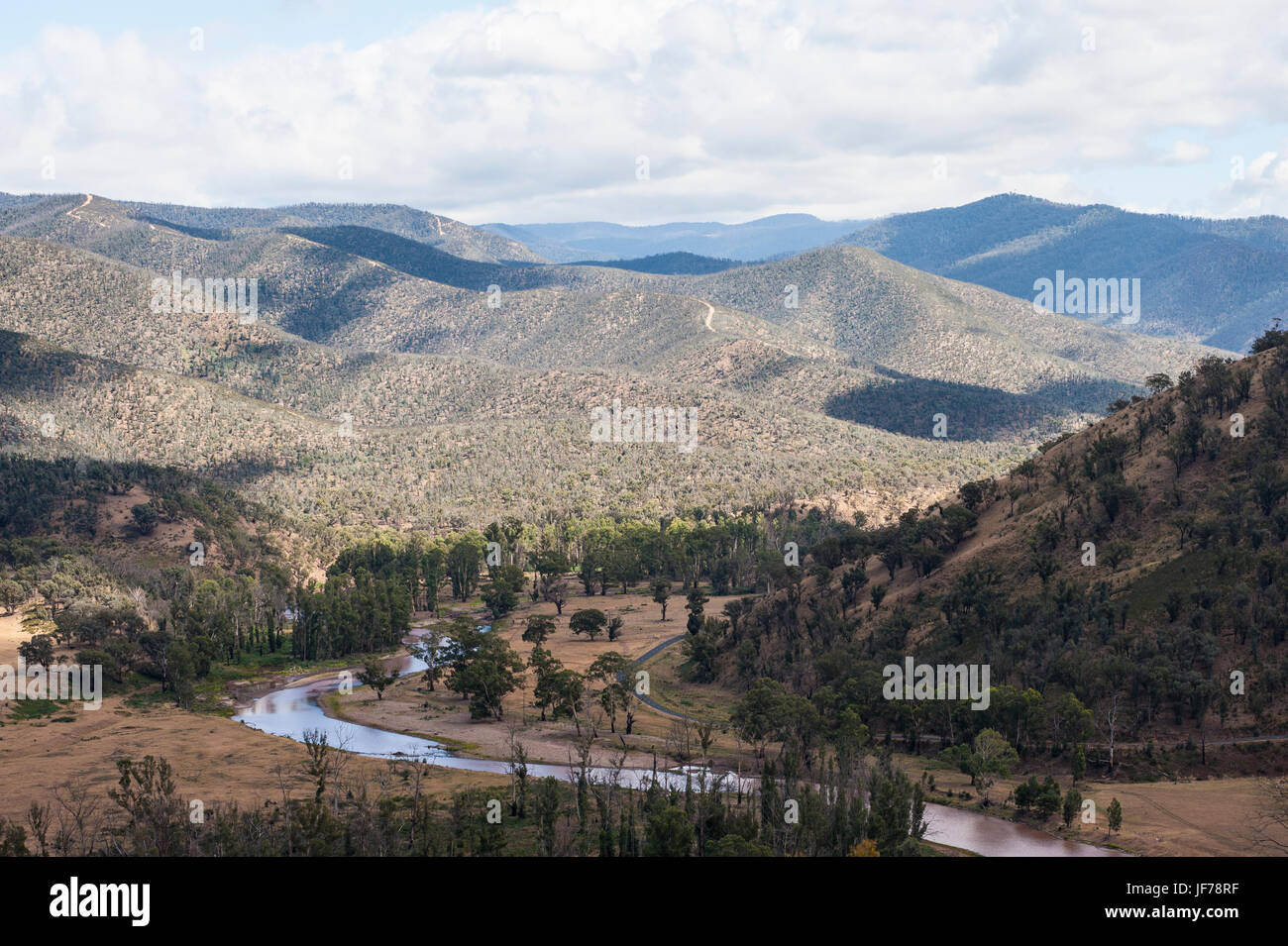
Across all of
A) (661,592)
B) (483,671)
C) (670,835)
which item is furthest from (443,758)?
(661,592)

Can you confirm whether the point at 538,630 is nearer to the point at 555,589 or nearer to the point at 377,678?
the point at 377,678

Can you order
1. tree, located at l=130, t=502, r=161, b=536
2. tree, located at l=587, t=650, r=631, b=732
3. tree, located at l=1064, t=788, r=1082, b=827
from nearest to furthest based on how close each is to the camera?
tree, located at l=1064, t=788, r=1082, b=827 < tree, located at l=587, t=650, r=631, b=732 < tree, located at l=130, t=502, r=161, b=536

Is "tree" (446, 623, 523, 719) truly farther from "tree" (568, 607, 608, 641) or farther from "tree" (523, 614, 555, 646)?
"tree" (568, 607, 608, 641)

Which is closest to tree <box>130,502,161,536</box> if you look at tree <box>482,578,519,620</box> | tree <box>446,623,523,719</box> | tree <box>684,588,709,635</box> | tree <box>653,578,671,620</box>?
tree <box>482,578,519,620</box>

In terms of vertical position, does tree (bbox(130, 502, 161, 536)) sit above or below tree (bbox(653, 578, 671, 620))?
above

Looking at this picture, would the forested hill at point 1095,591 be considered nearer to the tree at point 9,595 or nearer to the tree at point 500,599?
the tree at point 500,599
